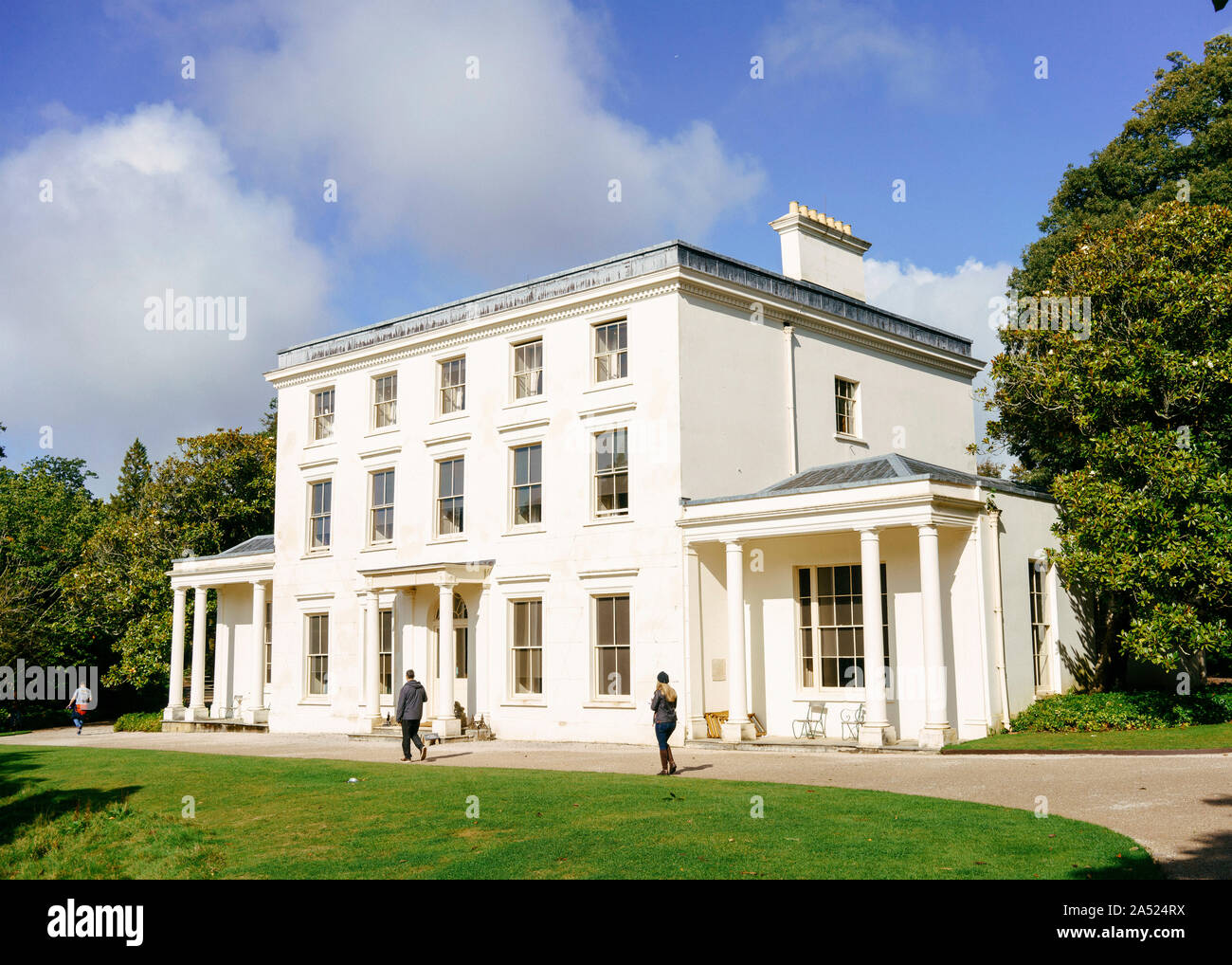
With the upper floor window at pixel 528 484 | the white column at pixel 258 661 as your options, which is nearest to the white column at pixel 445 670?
the upper floor window at pixel 528 484

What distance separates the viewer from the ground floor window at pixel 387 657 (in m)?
28.7

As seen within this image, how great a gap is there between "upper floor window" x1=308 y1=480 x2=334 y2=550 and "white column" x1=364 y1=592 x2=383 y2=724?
3533 mm

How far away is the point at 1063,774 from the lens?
583 inches

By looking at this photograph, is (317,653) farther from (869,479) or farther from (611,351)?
(869,479)

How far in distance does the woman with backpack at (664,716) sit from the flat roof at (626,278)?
33.0 ft

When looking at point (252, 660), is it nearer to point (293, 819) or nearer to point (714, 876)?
point (293, 819)

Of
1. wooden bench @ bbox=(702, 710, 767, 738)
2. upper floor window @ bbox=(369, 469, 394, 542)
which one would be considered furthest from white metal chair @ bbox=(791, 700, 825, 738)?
upper floor window @ bbox=(369, 469, 394, 542)

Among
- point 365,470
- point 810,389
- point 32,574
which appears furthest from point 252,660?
point 810,389

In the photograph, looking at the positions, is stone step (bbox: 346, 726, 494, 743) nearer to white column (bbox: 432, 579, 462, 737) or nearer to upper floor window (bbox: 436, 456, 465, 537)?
white column (bbox: 432, 579, 462, 737)

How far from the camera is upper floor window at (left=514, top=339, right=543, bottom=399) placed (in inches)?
1040

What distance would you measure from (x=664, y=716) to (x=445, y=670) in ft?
32.2

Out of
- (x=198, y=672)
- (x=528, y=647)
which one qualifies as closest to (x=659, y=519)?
(x=528, y=647)
